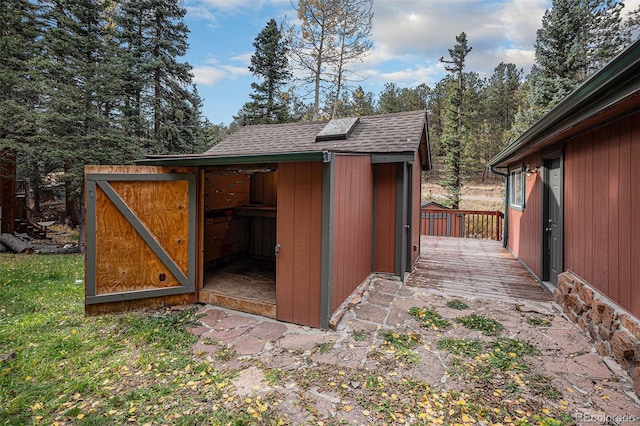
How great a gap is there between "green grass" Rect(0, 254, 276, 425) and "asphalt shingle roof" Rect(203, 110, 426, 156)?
8.43 ft

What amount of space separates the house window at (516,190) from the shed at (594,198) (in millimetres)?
1583

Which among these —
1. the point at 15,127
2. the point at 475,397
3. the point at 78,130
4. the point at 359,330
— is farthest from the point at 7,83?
the point at 475,397

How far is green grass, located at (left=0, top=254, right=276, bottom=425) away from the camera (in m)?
2.17

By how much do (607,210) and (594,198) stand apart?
0.33 metres

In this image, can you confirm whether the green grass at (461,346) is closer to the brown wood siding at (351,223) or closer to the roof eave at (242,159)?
the brown wood siding at (351,223)

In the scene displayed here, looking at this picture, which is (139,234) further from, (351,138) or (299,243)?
(351,138)

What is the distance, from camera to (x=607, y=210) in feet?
10.5

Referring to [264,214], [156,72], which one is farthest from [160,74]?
[264,214]

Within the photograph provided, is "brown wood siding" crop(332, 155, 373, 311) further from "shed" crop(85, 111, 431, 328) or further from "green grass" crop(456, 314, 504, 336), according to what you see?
"green grass" crop(456, 314, 504, 336)

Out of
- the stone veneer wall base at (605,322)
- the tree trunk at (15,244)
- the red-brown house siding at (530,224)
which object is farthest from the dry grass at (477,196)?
the tree trunk at (15,244)

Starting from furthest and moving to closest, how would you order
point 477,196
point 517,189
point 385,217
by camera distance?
point 477,196 → point 517,189 → point 385,217

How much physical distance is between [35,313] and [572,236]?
23.7 feet

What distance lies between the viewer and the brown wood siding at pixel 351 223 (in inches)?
149

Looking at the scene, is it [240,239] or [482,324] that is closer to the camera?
[482,324]
